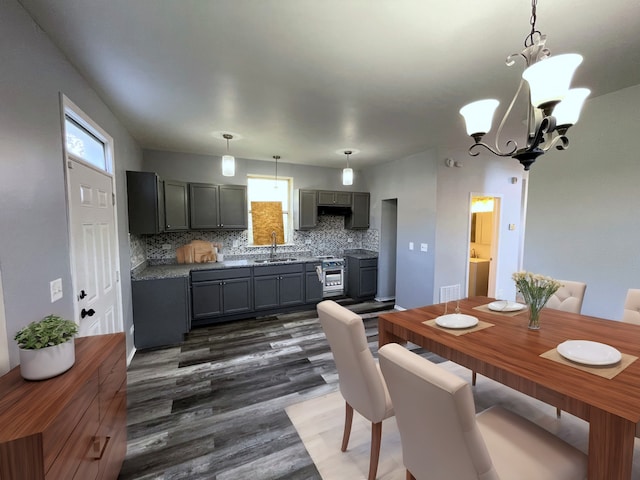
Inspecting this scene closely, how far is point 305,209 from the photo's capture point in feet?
16.8

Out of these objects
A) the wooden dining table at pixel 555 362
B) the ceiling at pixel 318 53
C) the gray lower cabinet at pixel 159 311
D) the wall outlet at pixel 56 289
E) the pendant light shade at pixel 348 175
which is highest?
the ceiling at pixel 318 53

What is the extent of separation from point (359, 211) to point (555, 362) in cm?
439

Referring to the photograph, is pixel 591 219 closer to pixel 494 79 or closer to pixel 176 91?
pixel 494 79

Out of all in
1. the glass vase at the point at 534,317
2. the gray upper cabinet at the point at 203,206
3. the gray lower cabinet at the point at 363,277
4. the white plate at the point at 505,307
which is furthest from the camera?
the gray lower cabinet at the point at 363,277

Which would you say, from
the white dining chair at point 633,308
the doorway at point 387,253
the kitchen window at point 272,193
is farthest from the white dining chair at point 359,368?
the doorway at point 387,253

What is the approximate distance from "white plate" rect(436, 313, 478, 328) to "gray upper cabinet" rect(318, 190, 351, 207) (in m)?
3.64

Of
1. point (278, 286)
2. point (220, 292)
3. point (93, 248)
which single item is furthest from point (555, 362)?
point (220, 292)

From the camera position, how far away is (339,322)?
1521mm

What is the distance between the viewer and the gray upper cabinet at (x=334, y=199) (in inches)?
206

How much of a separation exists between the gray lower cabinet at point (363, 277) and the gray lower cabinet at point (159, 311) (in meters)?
3.00

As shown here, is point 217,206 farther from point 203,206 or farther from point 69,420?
point 69,420

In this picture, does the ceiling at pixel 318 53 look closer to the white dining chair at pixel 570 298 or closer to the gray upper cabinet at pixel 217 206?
the gray upper cabinet at pixel 217 206

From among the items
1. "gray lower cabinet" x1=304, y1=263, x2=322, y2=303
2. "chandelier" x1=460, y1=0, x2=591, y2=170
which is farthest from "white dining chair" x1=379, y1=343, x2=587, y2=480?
"gray lower cabinet" x1=304, y1=263, x2=322, y2=303

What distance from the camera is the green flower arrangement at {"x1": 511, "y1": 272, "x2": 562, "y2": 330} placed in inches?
66.2
